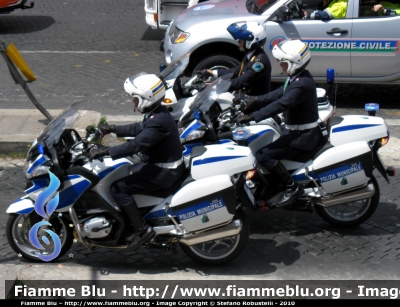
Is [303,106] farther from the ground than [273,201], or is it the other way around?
[303,106]

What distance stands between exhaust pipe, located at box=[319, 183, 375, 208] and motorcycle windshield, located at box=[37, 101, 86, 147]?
2.39m

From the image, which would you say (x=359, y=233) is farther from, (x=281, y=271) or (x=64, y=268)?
(x=64, y=268)

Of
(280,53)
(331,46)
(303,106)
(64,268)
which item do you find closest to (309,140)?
(303,106)

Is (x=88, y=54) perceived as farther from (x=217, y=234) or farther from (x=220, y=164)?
(x=217, y=234)

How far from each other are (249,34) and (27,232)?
2.89 metres

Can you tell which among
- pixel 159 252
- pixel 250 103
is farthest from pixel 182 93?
pixel 159 252

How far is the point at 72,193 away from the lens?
5699mm

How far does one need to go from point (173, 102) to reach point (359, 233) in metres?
2.34

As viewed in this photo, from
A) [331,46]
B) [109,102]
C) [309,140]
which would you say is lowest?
[109,102]

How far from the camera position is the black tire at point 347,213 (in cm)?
665

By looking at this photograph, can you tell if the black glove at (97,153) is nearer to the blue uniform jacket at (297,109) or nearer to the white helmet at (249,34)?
the blue uniform jacket at (297,109)

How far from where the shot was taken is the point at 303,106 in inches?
251

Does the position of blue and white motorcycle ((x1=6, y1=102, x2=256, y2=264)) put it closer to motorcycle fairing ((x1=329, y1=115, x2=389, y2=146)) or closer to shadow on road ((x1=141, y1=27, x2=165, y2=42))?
motorcycle fairing ((x1=329, y1=115, x2=389, y2=146))

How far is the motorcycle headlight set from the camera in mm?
6427
